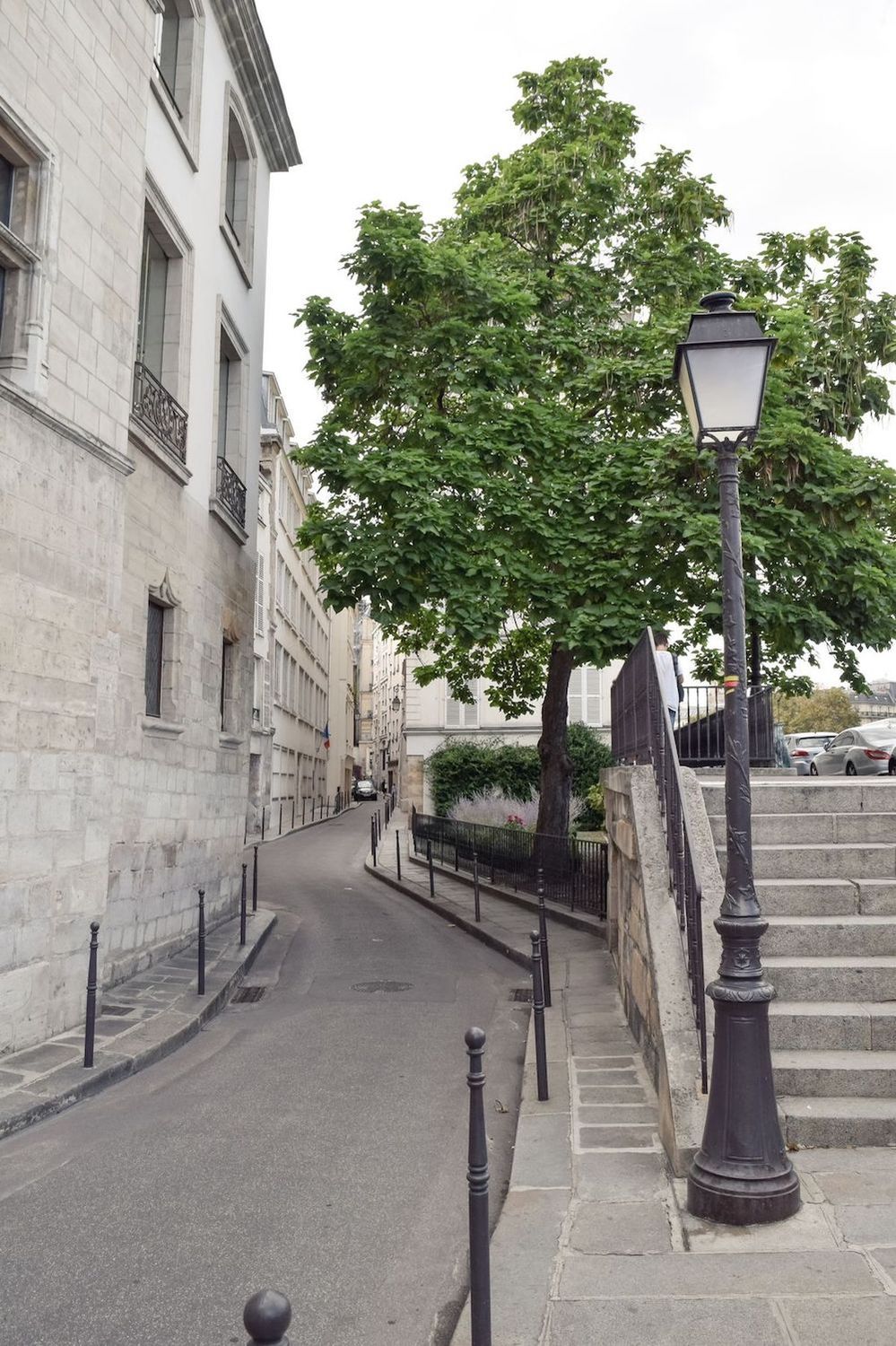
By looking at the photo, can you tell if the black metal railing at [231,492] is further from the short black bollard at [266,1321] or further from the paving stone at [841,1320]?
the short black bollard at [266,1321]

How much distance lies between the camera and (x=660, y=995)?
19.2ft

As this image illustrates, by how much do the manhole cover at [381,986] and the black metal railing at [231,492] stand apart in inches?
273

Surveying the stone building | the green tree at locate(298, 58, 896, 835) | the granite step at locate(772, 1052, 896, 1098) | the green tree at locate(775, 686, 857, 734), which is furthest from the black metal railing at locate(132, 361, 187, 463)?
the green tree at locate(775, 686, 857, 734)

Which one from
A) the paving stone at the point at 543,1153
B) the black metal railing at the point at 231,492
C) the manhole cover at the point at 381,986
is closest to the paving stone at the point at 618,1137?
the paving stone at the point at 543,1153

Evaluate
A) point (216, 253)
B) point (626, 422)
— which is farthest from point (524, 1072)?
point (216, 253)

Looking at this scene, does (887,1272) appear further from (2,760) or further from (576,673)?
(576,673)

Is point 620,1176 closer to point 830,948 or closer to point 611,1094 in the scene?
point 611,1094

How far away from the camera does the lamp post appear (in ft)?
14.3

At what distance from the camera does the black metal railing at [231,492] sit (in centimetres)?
1496

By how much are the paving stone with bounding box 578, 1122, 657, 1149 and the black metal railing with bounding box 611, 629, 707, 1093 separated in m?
0.59

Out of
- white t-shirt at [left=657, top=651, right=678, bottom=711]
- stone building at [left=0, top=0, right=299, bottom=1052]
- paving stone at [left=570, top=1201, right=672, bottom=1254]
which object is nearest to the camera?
paving stone at [left=570, top=1201, right=672, bottom=1254]

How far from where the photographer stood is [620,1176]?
5004mm

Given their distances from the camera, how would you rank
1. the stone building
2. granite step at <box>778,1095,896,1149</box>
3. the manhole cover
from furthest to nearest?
the manhole cover → the stone building → granite step at <box>778,1095,896,1149</box>

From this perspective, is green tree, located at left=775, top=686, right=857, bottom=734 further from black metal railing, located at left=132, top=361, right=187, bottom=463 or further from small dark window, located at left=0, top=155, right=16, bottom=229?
small dark window, located at left=0, top=155, right=16, bottom=229
